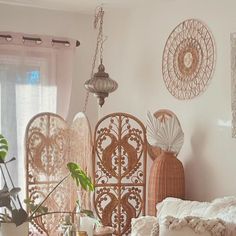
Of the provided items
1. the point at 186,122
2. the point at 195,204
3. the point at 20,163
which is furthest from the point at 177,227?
the point at 20,163

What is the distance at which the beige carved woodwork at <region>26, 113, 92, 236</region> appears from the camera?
4.01m

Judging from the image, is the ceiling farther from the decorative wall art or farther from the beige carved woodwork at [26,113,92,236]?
the decorative wall art

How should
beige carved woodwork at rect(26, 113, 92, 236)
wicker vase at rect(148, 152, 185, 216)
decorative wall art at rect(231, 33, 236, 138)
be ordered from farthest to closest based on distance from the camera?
beige carved woodwork at rect(26, 113, 92, 236)
wicker vase at rect(148, 152, 185, 216)
decorative wall art at rect(231, 33, 236, 138)

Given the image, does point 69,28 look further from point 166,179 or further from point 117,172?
point 166,179

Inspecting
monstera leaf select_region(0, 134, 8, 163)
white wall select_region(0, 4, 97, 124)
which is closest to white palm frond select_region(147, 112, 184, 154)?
monstera leaf select_region(0, 134, 8, 163)

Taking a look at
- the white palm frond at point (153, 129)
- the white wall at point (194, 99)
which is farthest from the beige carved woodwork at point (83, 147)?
the white wall at point (194, 99)

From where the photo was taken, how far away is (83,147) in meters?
4.00

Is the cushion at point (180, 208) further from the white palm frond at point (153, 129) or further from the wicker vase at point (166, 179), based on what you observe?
the white palm frond at point (153, 129)

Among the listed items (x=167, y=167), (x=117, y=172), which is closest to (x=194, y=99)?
(x=167, y=167)

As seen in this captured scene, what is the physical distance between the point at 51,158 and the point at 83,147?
321mm

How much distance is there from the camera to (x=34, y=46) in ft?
14.8

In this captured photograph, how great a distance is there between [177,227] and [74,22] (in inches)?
108

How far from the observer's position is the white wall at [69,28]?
456cm

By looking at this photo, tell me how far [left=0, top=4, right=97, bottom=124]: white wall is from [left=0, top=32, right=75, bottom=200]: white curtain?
0.17 m
